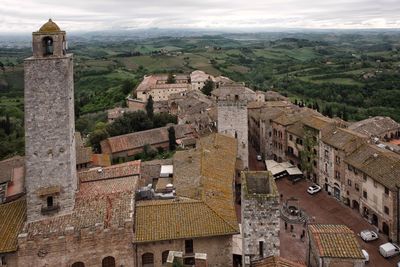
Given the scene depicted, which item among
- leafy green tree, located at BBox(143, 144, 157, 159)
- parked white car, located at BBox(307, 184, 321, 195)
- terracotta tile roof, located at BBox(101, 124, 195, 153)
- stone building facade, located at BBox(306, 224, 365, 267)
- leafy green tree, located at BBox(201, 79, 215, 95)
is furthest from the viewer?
leafy green tree, located at BBox(201, 79, 215, 95)

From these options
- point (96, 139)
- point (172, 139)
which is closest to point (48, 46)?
point (172, 139)

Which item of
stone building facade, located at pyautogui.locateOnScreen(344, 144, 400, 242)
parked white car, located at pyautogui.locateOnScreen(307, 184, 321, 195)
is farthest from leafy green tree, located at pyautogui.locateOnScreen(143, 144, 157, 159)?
stone building facade, located at pyautogui.locateOnScreen(344, 144, 400, 242)

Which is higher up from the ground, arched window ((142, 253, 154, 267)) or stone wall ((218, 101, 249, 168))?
stone wall ((218, 101, 249, 168))

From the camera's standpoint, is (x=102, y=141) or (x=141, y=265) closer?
(x=141, y=265)

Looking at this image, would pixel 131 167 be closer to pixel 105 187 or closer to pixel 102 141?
pixel 105 187

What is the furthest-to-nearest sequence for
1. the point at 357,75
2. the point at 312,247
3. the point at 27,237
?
1. the point at 357,75
2. the point at 27,237
3. the point at 312,247

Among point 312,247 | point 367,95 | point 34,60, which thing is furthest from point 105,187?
point 367,95

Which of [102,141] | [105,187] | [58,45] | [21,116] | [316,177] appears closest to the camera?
[58,45]

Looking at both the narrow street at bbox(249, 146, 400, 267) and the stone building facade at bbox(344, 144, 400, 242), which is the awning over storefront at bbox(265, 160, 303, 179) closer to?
the narrow street at bbox(249, 146, 400, 267)
